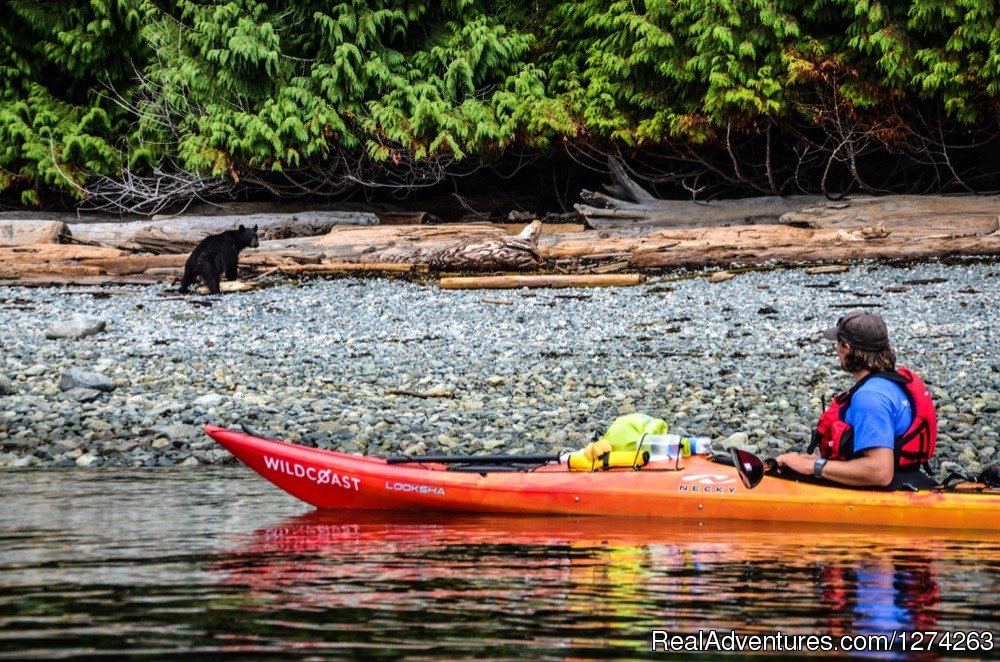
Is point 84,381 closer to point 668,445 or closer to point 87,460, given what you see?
point 87,460

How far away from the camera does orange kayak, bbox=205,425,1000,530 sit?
6.11 meters

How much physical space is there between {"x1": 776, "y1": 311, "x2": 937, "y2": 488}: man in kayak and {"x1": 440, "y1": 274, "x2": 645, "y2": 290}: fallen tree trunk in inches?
359

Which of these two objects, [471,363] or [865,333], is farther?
[471,363]

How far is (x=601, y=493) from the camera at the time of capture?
661 cm

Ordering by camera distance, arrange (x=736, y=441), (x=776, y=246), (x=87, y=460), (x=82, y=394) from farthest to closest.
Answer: (x=776, y=246) → (x=82, y=394) → (x=87, y=460) → (x=736, y=441)

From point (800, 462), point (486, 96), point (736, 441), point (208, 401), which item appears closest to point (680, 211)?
point (486, 96)

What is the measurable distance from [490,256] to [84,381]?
7014 mm

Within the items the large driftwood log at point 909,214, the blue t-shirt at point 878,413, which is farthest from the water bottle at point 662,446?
the large driftwood log at point 909,214

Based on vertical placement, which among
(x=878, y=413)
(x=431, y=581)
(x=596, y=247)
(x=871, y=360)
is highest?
(x=596, y=247)

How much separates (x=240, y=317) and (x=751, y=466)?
27.4ft

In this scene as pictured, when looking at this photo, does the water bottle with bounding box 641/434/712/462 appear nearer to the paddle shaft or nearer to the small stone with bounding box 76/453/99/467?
the paddle shaft

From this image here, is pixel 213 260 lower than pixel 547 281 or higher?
higher

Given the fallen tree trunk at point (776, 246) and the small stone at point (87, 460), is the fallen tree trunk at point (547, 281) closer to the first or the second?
the fallen tree trunk at point (776, 246)

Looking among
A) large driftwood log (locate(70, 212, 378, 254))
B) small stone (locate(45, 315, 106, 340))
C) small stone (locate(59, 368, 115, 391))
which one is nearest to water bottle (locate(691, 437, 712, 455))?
small stone (locate(59, 368, 115, 391))
